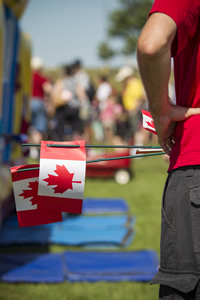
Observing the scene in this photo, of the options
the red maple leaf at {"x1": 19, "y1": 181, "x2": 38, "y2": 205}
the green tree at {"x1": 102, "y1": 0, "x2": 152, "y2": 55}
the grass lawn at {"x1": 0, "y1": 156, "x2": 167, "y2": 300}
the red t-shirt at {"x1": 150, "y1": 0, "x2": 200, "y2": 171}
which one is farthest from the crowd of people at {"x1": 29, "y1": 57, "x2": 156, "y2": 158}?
the green tree at {"x1": 102, "y1": 0, "x2": 152, "y2": 55}

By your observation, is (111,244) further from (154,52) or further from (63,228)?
(154,52)

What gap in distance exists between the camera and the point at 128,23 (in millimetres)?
47062

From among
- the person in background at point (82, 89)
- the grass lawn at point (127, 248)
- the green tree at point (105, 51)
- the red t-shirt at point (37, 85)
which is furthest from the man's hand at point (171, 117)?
the green tree at point (105, 51)

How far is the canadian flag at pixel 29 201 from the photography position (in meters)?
1.75

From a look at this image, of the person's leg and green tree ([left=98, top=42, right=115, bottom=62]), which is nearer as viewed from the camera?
the person's leg

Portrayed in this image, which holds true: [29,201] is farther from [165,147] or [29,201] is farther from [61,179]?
[165,147]

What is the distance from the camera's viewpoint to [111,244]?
161 inches

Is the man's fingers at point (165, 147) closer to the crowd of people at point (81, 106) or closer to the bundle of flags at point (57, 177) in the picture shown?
the bundle of flags at point (57, 177)

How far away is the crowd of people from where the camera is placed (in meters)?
8.00

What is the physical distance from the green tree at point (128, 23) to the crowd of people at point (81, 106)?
32.8 m

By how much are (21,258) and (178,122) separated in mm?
2432

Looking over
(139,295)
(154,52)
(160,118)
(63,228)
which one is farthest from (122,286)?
(154,52)

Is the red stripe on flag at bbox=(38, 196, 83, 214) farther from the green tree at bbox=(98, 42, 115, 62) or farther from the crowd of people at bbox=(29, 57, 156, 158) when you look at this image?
the green tree at bbox=(98, 42, 115, 62)

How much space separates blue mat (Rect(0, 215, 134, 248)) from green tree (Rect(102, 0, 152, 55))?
138 feet
